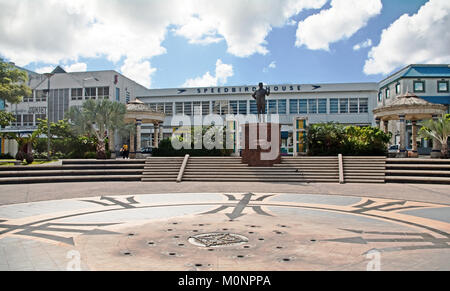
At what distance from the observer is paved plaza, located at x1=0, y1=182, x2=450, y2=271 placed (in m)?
4.90

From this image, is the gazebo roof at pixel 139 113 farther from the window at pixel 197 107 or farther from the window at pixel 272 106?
the window at pixel 272 106

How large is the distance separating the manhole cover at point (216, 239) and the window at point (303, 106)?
145 feet

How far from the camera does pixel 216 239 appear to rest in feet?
20.1

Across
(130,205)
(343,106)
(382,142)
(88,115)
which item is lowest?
(130,205)

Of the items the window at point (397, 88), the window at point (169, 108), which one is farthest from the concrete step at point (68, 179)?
the window at point (397, 88)

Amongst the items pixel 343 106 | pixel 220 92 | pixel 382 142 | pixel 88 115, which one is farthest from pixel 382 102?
pixel 88 115

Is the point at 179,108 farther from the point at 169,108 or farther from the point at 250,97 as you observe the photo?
the point at 250,97

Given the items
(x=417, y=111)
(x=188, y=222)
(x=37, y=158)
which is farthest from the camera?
(x=37, y=158)

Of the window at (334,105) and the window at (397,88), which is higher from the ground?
the window at (397,88)

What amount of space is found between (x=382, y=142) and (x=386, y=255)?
1934 centimetres

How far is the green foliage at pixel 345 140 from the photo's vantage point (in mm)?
22188

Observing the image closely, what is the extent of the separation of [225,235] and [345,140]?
18504mm

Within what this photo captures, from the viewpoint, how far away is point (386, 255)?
17.1ft

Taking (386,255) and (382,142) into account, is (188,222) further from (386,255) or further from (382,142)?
(382,142)
